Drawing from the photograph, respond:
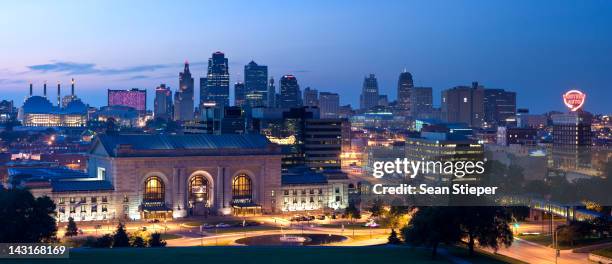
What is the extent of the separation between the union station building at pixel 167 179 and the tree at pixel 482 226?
60.3 metres

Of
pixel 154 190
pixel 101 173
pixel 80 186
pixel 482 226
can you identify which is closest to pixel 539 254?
pixel 482 226

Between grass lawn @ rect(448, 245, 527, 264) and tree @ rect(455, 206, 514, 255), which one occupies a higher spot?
tree @ rect(455, 206, 514, 255)

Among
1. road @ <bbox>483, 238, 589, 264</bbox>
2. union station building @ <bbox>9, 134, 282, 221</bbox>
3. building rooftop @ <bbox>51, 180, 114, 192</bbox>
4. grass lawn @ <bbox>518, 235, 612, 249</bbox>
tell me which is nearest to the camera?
road @ <bbox>483, 238, 589, 264</bbox>

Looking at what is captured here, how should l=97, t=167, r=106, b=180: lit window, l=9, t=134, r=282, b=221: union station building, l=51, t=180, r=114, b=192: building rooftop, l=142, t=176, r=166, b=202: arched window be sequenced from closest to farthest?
l=51, t=180, r=114, b=192: building rooftop, l=9, t=134, r=282, b=221: union station building, l=142, t=176, r=166, b=202: arched window, l=97, t=167, r=106, b=180: lit window

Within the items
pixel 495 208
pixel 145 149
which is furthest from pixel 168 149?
pixel 495 208

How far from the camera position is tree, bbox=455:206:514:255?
79625 millimetres

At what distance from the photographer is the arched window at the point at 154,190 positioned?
131000 millimetres

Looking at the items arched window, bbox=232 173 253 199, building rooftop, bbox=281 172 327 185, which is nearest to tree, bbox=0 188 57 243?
arched window, bbox=232 173 253 199

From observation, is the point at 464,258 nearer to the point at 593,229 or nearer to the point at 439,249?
the point at 439,249

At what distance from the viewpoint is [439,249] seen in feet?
271

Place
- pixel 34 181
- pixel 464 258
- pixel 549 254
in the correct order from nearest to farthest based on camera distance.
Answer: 1. pixel 464 258
2. pixel 549 254
3. pixel 34 181

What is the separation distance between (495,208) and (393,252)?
40.8ft

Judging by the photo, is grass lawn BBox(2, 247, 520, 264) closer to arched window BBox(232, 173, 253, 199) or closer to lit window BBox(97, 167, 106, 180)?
arched window BBox(232, 173, 253, 199)

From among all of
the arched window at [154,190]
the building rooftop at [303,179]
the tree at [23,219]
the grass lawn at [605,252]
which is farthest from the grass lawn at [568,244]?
the tree at [23,219]
